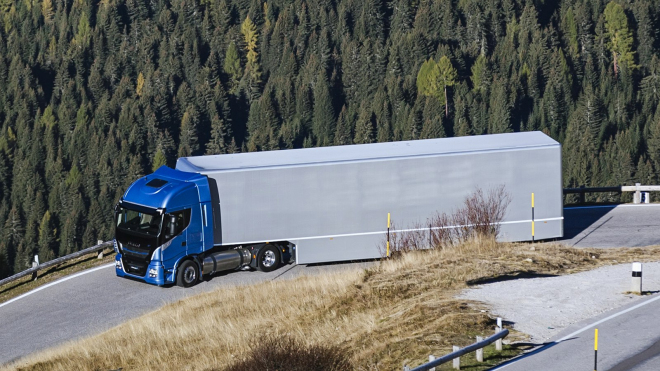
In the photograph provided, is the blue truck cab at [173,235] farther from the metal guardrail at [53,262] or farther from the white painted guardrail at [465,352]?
the white painted guardrail at [465,352]

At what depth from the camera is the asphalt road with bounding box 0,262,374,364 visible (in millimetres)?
22750

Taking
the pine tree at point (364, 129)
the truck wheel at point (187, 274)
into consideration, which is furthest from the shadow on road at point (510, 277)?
the pine tree at point (364, 129)

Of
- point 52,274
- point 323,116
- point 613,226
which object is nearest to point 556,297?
point 613,226

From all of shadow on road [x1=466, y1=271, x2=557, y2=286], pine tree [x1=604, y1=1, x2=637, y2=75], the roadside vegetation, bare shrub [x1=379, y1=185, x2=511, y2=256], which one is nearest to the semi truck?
bare shrub [x1=379, y1=185, x2=511, y2=256]

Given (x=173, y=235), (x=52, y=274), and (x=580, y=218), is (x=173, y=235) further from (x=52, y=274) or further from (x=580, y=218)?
(x=580, y=218)

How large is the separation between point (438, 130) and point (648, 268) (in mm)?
113947

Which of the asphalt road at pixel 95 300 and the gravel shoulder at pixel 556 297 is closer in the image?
the gravel shoulder at pixel 556 297

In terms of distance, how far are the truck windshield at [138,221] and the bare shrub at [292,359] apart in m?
9.44

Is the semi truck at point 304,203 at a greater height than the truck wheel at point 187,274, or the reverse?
the semi truck at point 304,203

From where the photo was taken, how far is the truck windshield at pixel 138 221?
78.3 feet

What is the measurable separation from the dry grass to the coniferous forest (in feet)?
310

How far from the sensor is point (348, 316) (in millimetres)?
18344

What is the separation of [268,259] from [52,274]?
6.54m

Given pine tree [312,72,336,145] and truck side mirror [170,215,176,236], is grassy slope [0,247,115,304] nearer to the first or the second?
truck side mirror [170,215,176,236]
